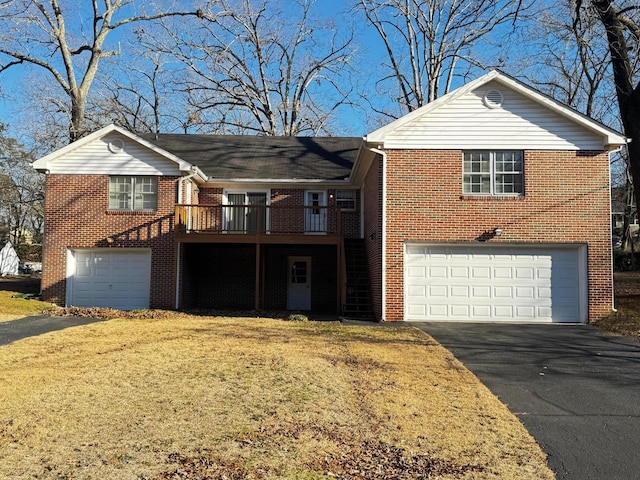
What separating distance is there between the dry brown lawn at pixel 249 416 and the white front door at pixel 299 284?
9.39 meters

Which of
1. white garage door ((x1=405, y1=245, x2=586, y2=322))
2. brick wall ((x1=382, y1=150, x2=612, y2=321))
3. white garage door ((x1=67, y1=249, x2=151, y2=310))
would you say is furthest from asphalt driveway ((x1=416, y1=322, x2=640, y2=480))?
white garage door ((x1=67, y1=249, x2=151, y2=310))

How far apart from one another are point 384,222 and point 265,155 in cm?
855

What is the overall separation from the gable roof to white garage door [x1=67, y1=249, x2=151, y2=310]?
876 cm

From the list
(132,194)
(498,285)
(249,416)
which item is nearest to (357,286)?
(498,285)

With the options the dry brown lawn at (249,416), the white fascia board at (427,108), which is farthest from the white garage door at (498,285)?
the dry brown lawn at (249,416)

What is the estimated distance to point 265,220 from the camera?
17594mm

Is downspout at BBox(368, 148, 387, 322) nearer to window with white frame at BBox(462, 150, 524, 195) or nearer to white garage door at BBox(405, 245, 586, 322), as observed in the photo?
white garage door at BBox(405, 245, 586, 322)

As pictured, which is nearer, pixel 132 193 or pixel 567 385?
pixel 567 385

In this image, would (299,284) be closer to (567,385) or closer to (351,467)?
(567,385)

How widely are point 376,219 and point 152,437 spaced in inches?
398

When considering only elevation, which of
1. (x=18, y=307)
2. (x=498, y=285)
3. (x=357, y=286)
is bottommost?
(x=18, y=307)

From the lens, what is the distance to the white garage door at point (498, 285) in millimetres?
13102

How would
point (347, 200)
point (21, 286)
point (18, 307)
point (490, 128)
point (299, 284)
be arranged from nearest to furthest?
point (490, 128)
point (18, 307)
point (347, 200)
point (299, 284)
point (21, 286)

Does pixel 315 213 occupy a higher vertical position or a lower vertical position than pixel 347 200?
lower
